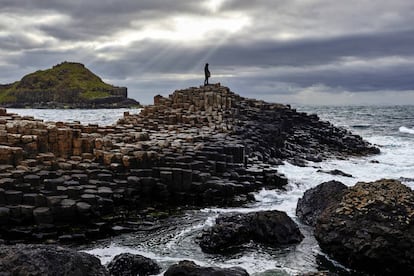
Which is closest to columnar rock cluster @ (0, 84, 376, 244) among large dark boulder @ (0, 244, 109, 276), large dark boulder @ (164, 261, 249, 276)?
large dark boulder @ (164, 261, 249, 276)

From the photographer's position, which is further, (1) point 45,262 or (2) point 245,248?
(2) point 245,248

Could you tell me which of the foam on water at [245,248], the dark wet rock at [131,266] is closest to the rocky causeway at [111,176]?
the foam on water at [245,248]

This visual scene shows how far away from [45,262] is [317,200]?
8.27 metres

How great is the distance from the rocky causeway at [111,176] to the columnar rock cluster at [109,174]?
0.09ft

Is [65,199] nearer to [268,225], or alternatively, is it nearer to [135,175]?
[135,175]

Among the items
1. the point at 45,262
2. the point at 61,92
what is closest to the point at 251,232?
the point at 45,262

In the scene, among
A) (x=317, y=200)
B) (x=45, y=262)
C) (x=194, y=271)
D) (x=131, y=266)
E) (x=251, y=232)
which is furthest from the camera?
(x=317, y=200)

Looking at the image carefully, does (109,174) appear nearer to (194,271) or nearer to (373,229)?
(194,271)

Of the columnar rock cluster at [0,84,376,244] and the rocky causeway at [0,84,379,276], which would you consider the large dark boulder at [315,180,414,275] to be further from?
the columnar rock cluster at [0,84,376,244]

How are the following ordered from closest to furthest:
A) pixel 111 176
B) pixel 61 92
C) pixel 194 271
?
pixel 194 271, pixel 111 176, pixel 61 92

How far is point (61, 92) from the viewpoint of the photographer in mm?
106500

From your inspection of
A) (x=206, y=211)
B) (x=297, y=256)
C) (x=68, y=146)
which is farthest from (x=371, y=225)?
(x=68, y=146)

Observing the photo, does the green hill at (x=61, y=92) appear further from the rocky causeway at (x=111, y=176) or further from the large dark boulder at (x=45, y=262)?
the large dark boulder at (x=45, y=262)

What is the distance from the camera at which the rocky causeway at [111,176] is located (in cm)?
1242
